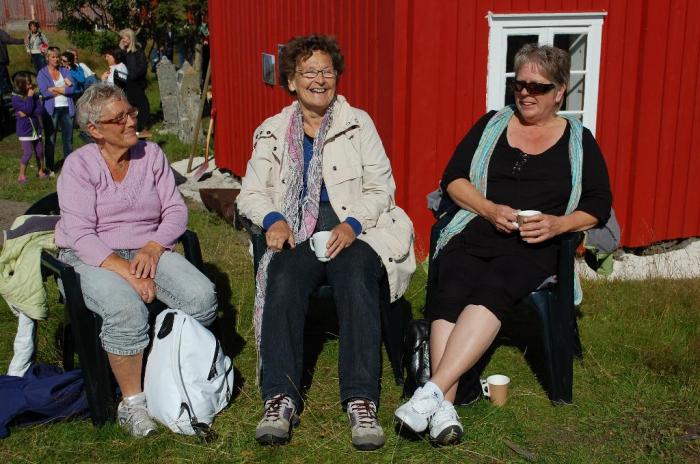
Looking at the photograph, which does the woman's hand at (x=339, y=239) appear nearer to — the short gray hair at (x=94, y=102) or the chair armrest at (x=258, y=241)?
the chair armrest at (x=258, y=241)

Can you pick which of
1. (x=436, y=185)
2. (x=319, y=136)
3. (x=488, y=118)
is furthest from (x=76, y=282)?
(x=436, y=185)

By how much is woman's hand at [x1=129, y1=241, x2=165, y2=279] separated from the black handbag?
4.06ft

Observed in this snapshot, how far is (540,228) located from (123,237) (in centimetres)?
198

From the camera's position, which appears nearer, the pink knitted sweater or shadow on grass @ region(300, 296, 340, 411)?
the pink knitted sweater

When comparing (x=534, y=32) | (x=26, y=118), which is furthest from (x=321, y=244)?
(x=26, y=118)

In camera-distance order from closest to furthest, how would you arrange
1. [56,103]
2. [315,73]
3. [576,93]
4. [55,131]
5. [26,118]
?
1. [315,73]
2. [576,93]
3. [26,118]
4. [55,131]
5. [56,103]

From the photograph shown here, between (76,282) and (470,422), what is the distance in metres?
1.84

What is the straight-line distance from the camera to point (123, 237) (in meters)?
4.02

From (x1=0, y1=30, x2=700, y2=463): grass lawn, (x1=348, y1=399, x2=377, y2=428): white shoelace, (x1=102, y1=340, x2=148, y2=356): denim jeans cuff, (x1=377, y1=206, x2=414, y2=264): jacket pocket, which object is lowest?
(x1=0, y1=30, x2=700, y2=463): grass lawn

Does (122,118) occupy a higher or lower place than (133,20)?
lower

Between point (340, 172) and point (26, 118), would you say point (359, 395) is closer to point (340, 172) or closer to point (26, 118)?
point (340, 172)

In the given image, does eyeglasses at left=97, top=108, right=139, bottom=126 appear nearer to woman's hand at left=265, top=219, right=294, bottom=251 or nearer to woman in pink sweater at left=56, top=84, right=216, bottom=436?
woman in pink sweater at left=56, top=84, right=216, bottom=436

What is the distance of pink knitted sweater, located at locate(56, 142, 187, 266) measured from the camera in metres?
3.89

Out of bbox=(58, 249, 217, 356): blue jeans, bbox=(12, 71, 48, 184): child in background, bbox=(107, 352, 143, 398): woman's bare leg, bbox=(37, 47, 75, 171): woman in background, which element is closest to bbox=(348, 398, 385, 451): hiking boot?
bbox=(58, 249, 217, 356): blue jeans
